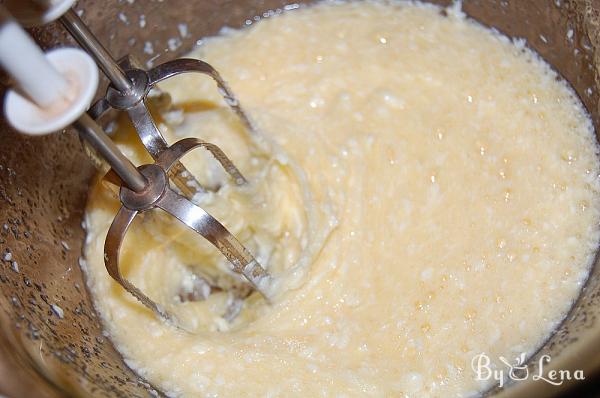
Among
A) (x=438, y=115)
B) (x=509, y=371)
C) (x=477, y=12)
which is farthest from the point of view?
(x=477, y=12)

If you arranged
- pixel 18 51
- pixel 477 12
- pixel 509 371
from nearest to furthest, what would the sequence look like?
pixel 18 51
pixel 509 371
pixel 477 12

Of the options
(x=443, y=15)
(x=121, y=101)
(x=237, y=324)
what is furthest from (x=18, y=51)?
(x=443, y=15)

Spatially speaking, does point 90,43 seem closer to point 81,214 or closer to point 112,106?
point 112,106

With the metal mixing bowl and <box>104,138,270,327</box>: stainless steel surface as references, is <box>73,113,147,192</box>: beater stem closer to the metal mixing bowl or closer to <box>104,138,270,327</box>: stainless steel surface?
<box>104,138,270,327</box>: stainless steel surface

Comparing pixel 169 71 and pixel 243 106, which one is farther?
pixel 243 106

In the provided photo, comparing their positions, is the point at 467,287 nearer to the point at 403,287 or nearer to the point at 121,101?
the point at 403,287

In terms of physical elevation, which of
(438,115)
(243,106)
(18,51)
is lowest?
(438,115)

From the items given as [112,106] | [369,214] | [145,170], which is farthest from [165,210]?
[369,214]
